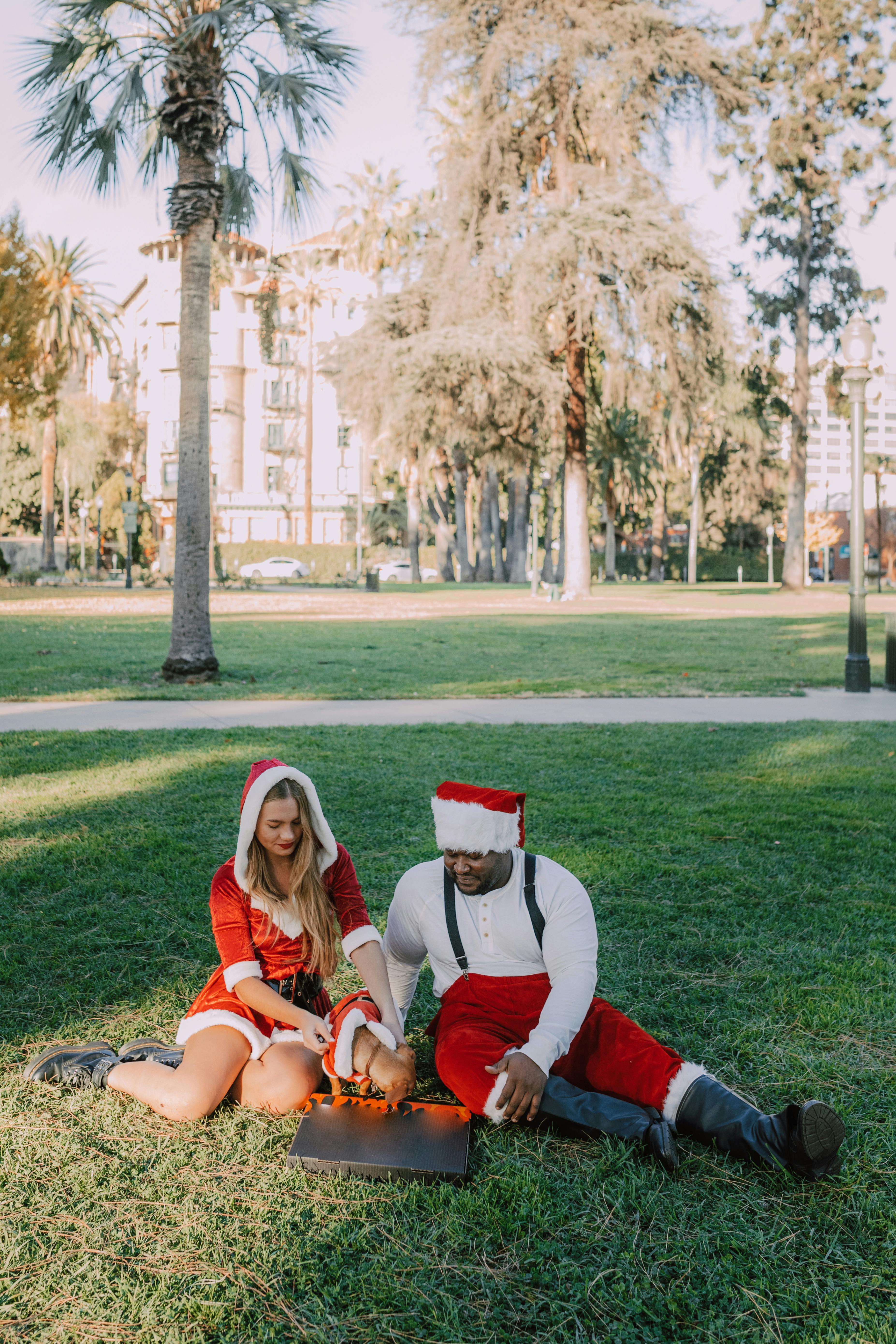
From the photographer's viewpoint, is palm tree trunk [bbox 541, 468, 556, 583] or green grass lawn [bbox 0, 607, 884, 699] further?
palm tree trunk [bbox 541, 468, 556, 583]

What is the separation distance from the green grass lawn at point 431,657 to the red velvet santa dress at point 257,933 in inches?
278

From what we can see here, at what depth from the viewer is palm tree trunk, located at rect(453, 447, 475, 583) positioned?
1823 inches

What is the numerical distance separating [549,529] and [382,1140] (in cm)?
4540

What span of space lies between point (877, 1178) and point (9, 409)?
27275 mm

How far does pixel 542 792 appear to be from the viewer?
20.9ft

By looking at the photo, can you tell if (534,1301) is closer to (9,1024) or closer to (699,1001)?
(699,1001)

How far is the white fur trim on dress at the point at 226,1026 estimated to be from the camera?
3.01 m

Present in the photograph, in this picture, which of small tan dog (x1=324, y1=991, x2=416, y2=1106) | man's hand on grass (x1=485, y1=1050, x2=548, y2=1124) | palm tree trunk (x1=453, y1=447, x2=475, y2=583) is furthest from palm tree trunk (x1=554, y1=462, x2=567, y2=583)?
man's hand on grass (x1=485, y1=1050, x2=548, y2=1124)

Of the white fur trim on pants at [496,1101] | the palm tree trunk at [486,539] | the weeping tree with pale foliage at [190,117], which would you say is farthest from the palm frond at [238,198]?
the palm tree trunk at [486,539]

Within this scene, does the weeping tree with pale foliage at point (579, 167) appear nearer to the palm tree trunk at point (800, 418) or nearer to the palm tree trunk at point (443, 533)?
the palm tree trunk at point (800, 418)

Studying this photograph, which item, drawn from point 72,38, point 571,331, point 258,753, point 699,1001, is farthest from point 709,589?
point 699,1001

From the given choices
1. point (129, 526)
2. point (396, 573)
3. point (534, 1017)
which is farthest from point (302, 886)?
point (396, 573)

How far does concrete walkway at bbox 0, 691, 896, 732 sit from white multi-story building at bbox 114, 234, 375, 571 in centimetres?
5299

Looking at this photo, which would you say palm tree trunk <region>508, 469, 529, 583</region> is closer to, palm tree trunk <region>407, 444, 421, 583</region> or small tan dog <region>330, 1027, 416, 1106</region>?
palm tree trunk <region>407, 444, 421, 583</region>
